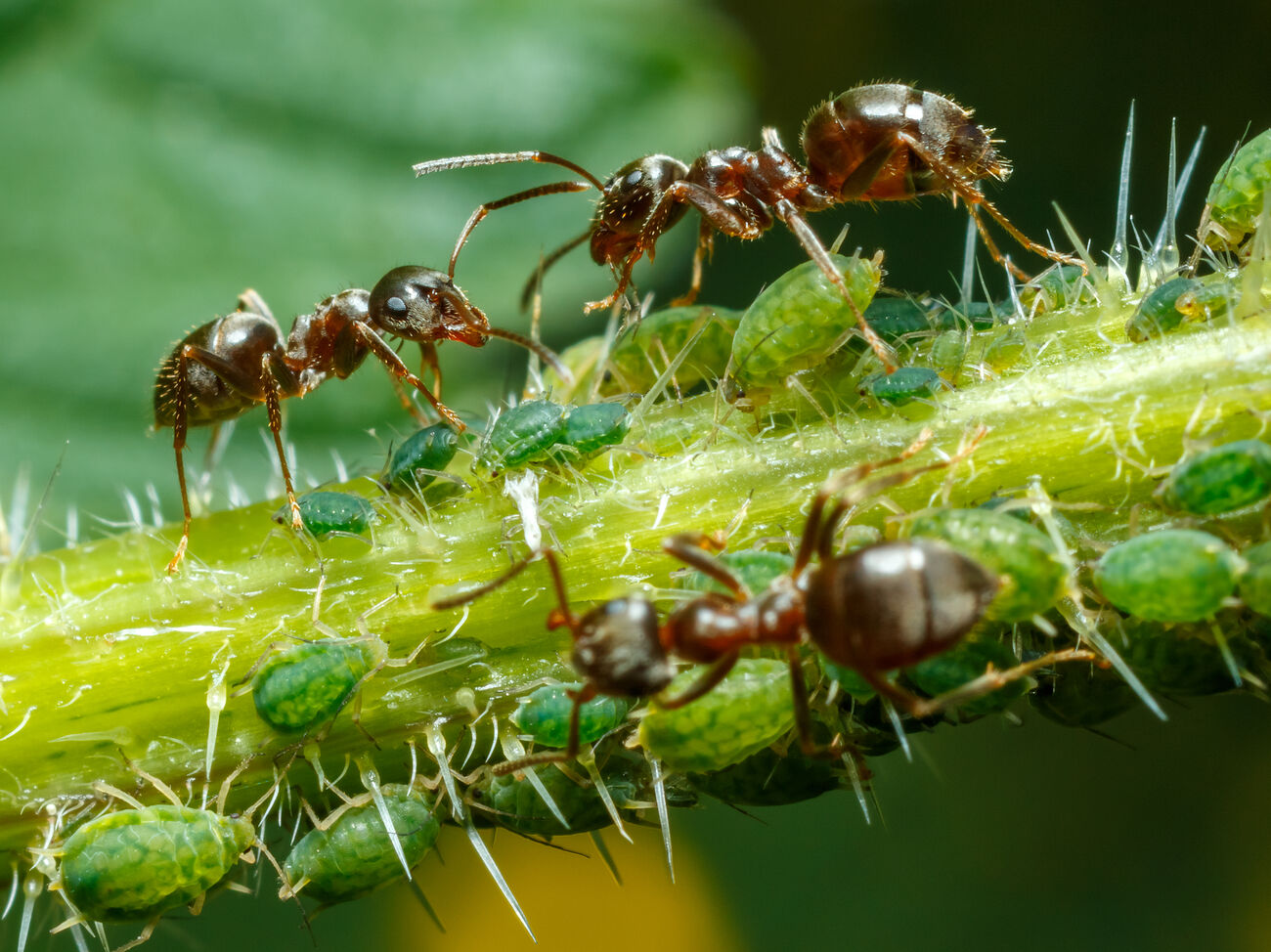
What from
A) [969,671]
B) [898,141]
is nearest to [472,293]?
[898,141]

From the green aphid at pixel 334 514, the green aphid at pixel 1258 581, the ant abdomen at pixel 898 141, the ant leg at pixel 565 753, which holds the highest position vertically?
the ant abdomen at pixel 898 141

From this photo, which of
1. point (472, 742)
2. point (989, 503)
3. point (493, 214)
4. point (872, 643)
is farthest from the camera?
point (493, 214)

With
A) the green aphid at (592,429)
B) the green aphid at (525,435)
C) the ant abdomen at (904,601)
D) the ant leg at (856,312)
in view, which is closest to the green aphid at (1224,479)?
the ant abdomen at (904,601)

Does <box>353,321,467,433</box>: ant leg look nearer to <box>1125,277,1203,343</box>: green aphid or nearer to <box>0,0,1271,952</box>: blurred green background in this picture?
<box>0,0,1271,952</box>: blurred green background

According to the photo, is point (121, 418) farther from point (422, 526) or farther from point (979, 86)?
point (979, 86)

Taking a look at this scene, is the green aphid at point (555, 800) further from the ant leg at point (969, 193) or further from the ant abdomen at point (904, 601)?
the ant leg at point (969, 193)

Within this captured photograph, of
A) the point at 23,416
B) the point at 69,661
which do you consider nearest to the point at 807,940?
the point at 69,661
